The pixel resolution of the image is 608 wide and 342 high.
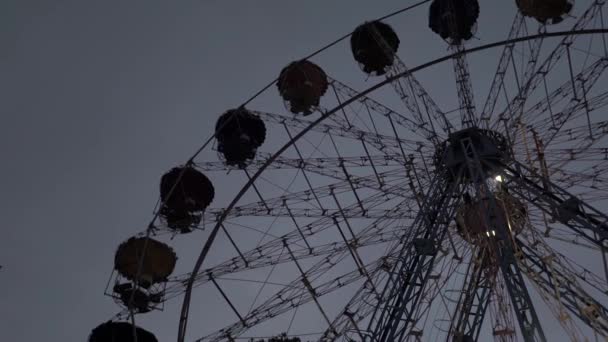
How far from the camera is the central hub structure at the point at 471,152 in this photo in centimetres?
1717

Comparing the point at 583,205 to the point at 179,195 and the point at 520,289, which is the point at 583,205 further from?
the point at 179,195

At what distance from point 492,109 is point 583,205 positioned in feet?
16.4

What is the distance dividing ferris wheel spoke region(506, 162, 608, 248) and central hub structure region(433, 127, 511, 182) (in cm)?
138

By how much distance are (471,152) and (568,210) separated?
3525 mm

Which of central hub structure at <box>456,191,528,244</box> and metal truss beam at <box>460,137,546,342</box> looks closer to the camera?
metal truss beam at <box>460,137,546,342</box>

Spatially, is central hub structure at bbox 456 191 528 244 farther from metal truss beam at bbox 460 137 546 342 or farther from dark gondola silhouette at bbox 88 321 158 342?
dark gondola silhouette at bbox 88 321 158 342

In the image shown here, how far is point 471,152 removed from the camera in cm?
1731

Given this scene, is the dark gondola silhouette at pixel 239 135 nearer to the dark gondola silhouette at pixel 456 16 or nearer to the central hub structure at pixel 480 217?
the dark gondola silhouette at pixel 456 16

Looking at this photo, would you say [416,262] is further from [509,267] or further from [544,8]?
[544,8]

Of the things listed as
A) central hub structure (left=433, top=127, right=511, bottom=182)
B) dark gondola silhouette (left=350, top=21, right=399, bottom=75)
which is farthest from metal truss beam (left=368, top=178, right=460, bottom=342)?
dark gondola silhouette (left=350, top=21, right=399, bottom=75)

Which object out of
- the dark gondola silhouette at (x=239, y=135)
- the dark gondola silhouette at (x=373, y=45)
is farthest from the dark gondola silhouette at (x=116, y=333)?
the dark gondola silhouette at (x=373, y=45)

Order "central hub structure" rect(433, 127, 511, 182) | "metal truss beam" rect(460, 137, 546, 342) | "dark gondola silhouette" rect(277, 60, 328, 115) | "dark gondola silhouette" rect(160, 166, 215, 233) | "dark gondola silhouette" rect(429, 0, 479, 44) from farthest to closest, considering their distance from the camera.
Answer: "dark gondola silhouette" rect(277, 60, 328, 115) → "dark gondola silhouette" rect(160, 166, 215, 233) → "dark gondola silhouette" rect(429, 0, 479, 44) → "central hub structure" rect(433, 127, 511, 182) → "metal truss beam" rect(460, 137, 546, 342)

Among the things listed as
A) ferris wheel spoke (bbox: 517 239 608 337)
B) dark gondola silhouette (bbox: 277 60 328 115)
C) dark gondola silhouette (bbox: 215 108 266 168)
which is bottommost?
ferris wheel spoke (bbox: 517 239 608 337)

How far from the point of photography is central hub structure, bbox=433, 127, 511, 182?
1717 centimetres
